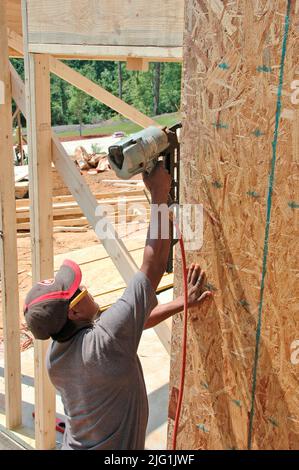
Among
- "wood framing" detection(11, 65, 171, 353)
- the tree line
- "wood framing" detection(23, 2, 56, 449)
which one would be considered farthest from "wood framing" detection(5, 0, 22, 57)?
the tree line

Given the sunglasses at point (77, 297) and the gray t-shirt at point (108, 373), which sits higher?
the sunglasses at point (77, 297)

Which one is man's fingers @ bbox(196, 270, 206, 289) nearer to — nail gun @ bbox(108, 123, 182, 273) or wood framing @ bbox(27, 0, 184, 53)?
nail gun @ bbox(108, 123, 182, 273)

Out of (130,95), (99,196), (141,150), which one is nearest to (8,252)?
(141,150)

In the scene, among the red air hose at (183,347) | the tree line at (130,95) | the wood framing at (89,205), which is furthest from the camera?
the tree line at (130,95)

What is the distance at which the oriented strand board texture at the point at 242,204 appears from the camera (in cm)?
192

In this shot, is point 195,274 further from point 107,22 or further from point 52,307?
point 107,22

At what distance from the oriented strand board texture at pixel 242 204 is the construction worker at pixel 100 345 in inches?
9.4

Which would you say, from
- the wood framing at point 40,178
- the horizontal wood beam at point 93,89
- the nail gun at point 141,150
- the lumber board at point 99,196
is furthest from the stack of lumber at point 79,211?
the nail gun at point 141,150

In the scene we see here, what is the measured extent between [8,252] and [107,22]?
5.98 ft

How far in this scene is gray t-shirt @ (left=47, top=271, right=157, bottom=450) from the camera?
2043mm

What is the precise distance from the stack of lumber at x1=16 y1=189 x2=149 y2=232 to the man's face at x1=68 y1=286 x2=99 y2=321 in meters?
7.82

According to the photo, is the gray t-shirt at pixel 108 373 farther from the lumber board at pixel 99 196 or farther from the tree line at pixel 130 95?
the tree line at pixel 130 95

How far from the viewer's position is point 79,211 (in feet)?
34.4

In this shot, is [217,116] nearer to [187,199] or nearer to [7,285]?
[187,199]
